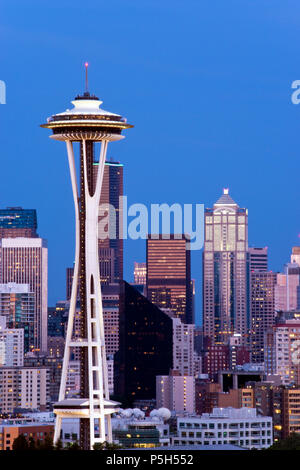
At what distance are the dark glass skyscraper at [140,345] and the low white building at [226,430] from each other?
45.2m

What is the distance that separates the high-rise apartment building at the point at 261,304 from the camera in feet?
512

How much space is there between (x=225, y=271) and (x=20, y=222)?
21193mm

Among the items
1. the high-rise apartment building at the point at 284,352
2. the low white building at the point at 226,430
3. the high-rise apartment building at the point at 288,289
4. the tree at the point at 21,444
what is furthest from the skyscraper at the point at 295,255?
the tree at the point at 21,444

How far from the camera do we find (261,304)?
168875 millimetres

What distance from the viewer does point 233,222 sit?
17988cm

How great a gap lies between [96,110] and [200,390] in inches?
2123

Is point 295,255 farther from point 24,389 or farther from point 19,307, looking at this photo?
point 24,389

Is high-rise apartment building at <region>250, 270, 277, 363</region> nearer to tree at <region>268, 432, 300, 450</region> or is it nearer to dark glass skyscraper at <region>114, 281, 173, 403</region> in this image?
dark glass skyscraper at <region>114, 281, 173, 403</region>

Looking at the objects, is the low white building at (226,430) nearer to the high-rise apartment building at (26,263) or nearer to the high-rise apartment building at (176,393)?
the high-rise apartment building at (176,393)

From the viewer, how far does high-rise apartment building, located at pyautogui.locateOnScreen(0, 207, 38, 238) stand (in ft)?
580

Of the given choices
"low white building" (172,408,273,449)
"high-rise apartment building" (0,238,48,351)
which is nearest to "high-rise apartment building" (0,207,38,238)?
"high-rise apartment building" (0,238,48,351)

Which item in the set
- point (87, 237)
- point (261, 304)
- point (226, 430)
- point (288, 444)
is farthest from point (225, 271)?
point (87, 237)

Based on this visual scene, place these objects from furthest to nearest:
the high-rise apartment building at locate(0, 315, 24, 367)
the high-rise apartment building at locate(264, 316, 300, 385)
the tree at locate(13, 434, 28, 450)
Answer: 1. the high-rise apartment building at locate(0, 315, 24, 367)
2. the high-rise apartment building at locate(264, 316, 300, 385)
3. the tree at locate(13, 434, 28, 450)

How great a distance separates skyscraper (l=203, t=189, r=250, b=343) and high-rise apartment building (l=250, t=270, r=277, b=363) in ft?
2.49
